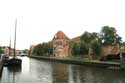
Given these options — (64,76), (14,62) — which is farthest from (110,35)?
(64,76)

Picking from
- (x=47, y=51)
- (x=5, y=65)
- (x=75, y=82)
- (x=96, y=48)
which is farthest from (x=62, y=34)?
(x=75, y=82)

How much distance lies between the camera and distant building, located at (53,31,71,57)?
129688 millimetres

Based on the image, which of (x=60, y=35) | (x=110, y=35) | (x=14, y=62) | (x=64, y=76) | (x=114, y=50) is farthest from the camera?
(x=60, y=35)

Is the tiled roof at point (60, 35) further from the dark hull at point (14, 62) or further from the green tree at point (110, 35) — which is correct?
the dark hull at point (14, 62)

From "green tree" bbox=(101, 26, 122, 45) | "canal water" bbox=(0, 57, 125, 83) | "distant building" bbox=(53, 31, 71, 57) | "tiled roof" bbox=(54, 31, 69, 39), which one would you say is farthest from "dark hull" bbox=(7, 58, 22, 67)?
"tiled roof" bbox=(54, 31, 69, 39)

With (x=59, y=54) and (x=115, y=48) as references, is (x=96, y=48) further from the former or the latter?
(x=59, y=54)

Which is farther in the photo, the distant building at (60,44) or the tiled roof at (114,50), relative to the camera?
the distant building at (60,44)

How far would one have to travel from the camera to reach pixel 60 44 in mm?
138875

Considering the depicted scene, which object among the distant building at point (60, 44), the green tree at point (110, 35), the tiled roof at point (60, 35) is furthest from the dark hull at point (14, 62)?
the tiled roof at point (60, 35)

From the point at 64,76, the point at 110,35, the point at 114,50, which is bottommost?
the point at 64,76

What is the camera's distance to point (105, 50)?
245 ft

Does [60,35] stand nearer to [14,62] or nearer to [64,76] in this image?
[14,62]

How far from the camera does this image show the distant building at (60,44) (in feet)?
425

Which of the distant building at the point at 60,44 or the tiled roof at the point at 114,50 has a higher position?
the distant building at the point at 60,44
